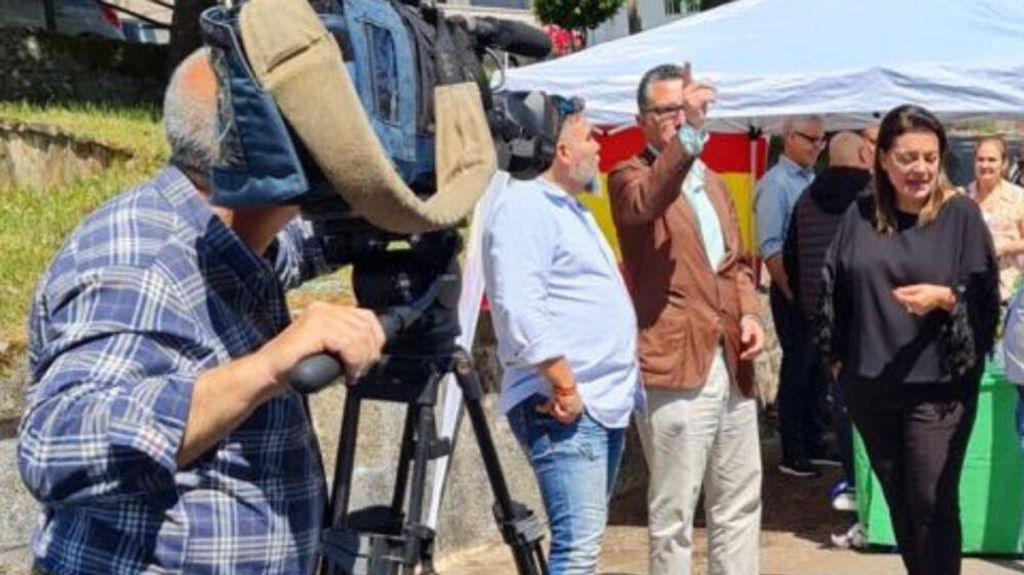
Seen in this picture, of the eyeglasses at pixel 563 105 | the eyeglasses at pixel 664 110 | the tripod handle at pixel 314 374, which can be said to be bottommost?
the tripod handle at pixel 314 374

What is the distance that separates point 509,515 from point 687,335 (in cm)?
261

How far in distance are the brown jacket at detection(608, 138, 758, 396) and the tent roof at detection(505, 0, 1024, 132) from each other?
1.56 m

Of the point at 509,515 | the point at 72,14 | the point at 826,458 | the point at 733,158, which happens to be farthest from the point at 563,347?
the point at 72,14

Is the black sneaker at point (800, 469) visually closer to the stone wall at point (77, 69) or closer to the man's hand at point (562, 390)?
the man's hand at point (562, 390)

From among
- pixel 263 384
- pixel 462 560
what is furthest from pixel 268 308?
pixel 462 560

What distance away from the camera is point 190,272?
209cm

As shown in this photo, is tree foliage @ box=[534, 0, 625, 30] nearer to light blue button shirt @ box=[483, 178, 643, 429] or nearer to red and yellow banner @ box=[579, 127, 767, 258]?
red and yellow banner @ box=[579, 127, 767, 258]

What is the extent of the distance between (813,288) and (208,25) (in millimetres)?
5969

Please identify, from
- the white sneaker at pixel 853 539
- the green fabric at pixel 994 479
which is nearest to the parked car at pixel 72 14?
the white sneaker at pixel 853 539

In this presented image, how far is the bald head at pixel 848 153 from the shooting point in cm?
779

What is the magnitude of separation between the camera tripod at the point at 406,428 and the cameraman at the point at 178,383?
0.07m

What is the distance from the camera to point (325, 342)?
1.87m

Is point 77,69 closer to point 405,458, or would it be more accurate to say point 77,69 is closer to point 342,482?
point 405,458

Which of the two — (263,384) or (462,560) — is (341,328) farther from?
(462,560)
